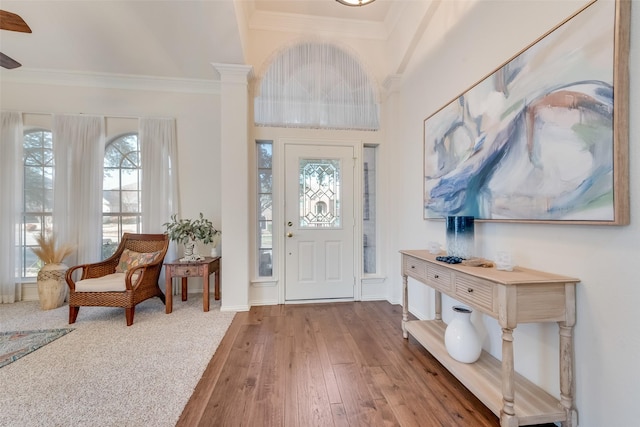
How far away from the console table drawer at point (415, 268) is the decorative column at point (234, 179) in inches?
73.6

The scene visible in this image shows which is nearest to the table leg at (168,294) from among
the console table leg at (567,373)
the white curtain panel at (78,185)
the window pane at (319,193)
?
the white curtain panel at (78,185)

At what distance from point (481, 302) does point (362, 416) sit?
3.19 ft

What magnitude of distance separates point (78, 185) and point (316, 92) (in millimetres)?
3506

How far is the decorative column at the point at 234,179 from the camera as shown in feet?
10.4

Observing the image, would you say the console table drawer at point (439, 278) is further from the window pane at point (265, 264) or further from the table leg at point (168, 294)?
the table leg at point (168, 294)

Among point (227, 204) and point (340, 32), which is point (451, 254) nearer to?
→ point (227, 204)

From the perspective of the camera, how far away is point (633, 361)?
1.15 metres

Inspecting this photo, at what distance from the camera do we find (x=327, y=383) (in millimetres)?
1848

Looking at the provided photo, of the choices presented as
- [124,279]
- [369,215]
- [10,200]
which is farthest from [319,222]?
[10,200]

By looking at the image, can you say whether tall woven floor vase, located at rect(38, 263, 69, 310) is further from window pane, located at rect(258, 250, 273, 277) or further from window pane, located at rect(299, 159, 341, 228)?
window pane, located at rect(299, 159, 341, 228)

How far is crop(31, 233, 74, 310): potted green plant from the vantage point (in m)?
3.20

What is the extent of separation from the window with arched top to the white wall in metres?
1.16

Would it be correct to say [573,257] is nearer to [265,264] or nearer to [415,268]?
[415,268]

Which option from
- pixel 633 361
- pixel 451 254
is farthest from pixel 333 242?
pixel 633 361
